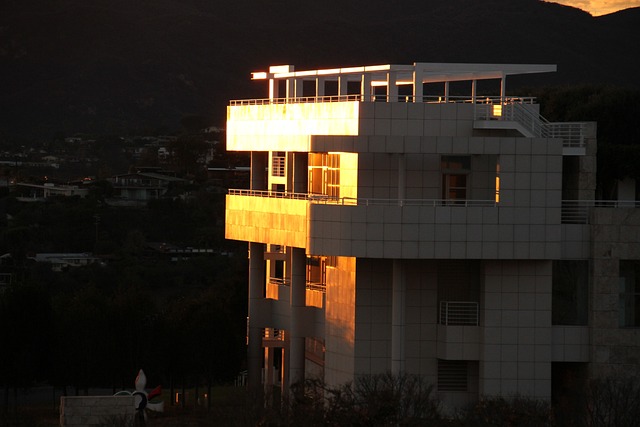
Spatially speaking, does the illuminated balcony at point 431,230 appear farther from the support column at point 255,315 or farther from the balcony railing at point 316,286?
the support column at point 255,315

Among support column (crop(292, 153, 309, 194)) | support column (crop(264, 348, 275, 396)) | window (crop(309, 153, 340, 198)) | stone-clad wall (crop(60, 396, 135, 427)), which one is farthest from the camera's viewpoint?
support column (crop(264, 348, 275, 396))

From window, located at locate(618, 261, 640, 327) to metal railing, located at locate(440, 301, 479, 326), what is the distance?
463 centimetres

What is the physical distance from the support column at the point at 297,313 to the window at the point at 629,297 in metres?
11.2

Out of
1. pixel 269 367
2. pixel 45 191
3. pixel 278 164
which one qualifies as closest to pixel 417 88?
pixel 278 164

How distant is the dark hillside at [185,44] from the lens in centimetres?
17300

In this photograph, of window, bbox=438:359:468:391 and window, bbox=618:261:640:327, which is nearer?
window, bbox=618:261:640:327

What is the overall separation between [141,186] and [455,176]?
3843 inches

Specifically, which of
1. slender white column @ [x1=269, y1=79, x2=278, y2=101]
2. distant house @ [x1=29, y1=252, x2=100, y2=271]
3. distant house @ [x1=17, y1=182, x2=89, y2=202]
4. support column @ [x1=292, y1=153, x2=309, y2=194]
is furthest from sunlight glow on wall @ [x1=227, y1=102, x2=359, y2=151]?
distant house @ [x1=17, y1=182, x2=89, y2=202]

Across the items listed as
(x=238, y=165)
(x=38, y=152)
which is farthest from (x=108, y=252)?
(x=38, y=152)

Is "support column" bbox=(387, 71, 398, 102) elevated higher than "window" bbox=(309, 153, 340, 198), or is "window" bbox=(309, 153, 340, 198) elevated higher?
"support column" bbox=(387, 71, 398, 102)

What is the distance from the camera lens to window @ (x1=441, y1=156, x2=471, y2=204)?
5088cm

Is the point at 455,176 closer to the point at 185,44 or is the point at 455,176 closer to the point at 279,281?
the point at 279,281

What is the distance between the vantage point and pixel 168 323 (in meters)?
69.0

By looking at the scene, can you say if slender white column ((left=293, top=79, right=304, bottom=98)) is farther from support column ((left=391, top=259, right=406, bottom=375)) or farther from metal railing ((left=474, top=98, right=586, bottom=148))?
support column ((left=391, top=259, right=406, bottom=375))
